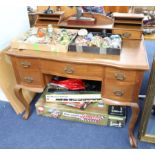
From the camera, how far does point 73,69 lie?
1.19 meters

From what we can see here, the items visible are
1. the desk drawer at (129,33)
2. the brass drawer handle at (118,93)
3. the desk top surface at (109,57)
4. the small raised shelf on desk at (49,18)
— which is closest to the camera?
the desk top surface at (109,57)

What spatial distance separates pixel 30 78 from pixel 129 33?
77 centimetres

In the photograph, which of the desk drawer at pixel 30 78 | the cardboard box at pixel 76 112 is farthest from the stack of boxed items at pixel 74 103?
the desk drawer at pixel 30 78

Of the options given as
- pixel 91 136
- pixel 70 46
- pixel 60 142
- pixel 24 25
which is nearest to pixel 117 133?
pixel 91 136

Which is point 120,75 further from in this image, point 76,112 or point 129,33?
point 76,112

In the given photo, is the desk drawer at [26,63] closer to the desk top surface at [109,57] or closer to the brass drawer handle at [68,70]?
the desk top surface at [109,57]

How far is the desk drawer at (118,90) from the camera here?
1.14m

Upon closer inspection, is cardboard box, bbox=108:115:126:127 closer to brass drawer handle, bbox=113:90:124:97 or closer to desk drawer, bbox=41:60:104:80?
brass drawer handle, bbox=113:90:124:97

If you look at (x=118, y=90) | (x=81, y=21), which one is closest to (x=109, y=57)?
(x=118, y=90)

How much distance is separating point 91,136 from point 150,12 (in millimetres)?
2276

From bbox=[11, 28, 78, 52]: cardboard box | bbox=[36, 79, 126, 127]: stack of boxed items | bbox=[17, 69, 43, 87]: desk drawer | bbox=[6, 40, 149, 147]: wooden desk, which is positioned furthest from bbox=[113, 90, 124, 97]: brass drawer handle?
bbox=[17, 69, 43, 87]: desk drawer

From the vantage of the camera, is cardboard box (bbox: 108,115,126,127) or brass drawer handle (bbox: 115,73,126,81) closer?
brass drawer handle (bbox: 115,73,126,81)

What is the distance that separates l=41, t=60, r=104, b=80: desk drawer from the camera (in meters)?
1.15

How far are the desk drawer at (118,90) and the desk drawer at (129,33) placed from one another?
0.39 metres
